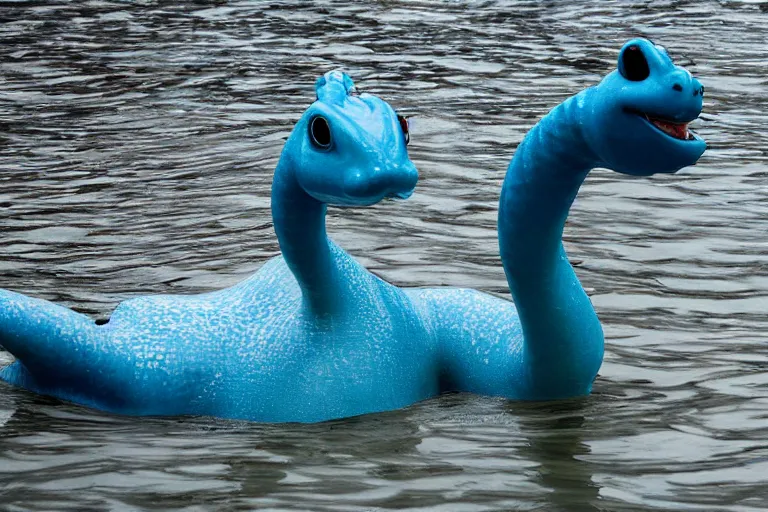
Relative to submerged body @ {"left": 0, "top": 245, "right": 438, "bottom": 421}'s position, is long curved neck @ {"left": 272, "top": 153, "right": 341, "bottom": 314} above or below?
above

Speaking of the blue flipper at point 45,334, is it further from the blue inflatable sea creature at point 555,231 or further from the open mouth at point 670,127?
the open mouth at point 670,127

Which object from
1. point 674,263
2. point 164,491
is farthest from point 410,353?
point 674,263

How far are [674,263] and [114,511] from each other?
357 cm

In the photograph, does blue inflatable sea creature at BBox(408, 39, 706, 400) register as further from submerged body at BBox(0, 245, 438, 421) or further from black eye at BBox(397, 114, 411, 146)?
black eye at BBox(397, 114, 411, 146)

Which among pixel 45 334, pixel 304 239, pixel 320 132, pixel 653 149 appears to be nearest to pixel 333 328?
pixel 304 239

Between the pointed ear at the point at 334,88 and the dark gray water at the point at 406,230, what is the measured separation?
1055mm

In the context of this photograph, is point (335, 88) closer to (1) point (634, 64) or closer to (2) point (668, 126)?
(1) point (634, 64)

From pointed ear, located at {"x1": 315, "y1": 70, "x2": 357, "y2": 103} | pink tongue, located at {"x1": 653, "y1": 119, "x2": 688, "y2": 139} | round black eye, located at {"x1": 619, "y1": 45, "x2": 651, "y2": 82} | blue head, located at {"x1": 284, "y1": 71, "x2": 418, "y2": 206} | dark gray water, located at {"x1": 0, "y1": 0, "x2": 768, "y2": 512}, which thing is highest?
round black eye, located at {"x1": 619, "y1": 45, "x2": 651, "y2": 82}

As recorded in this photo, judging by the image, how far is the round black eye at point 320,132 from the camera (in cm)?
402

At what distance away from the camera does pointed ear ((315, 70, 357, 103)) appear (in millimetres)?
4109

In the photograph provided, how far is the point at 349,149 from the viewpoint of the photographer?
3.92 metres

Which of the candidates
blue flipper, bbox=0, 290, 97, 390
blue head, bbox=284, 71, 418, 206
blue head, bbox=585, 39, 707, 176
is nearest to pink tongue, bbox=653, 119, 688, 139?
blue head, bbox=585, 39, 707, 176

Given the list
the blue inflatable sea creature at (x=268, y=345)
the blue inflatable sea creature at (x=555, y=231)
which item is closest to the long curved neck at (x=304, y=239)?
the blue inflatable sea creature at (x=268, y=345)

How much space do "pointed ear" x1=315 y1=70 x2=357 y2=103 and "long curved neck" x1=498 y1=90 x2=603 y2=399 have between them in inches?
21.3
